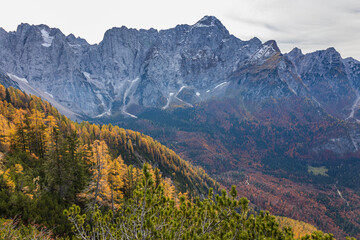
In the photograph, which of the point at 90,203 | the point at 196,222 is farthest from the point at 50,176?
the point at 196,222

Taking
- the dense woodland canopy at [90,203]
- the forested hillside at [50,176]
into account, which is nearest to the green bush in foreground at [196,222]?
the dense woodland canopy at [90,203]

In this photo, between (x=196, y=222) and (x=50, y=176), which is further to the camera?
(x=50, y=176)

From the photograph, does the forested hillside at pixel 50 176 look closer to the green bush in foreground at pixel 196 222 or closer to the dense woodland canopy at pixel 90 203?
the dense woodland canopy at pixel 90 203

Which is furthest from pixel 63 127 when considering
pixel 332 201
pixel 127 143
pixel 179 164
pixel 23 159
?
pixel 332 201

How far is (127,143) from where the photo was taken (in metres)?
101

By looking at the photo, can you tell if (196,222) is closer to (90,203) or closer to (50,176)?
(90,203)

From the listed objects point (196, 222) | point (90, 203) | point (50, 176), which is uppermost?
point (196, 222)

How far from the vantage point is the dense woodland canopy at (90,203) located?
1066 centimetres

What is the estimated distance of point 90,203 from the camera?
27.4 meters

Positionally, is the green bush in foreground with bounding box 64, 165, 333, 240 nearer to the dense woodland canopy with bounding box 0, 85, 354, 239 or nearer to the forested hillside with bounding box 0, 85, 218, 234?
the dense woodland canopy with bounding box 0, 85, 354, 239

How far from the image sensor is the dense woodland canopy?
1066 centimetres

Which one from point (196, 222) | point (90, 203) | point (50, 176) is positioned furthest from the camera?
point (50, 176)

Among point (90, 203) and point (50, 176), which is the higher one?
point (50, 176)

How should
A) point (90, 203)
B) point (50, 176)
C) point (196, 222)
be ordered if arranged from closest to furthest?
point (196, 222) < point (90, 203) < point (50, 176)
